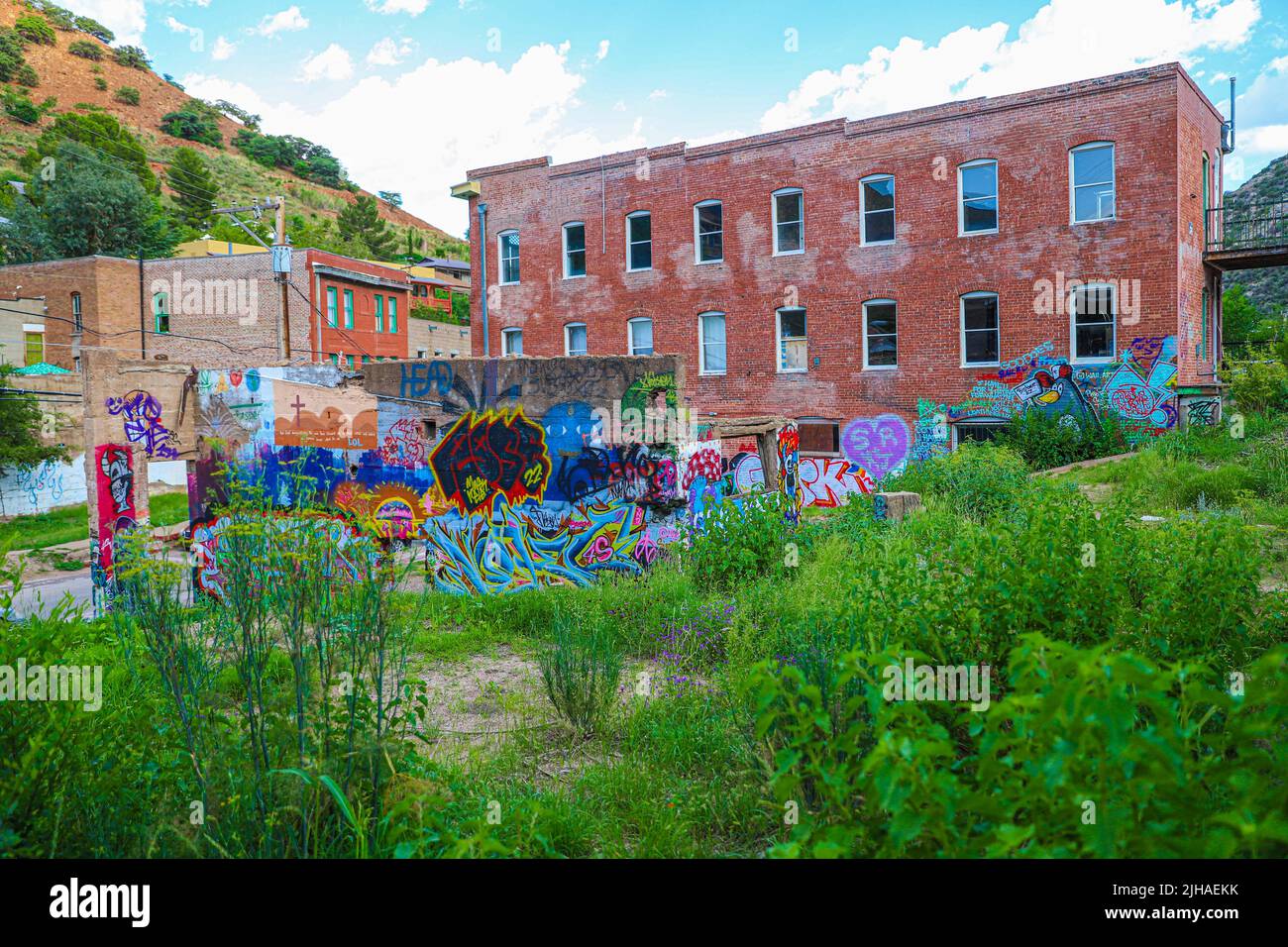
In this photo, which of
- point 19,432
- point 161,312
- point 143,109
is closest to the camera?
point 19,432

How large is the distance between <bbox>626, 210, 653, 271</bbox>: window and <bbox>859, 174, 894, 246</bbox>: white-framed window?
6.57m

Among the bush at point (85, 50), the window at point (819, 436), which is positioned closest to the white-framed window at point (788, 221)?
the window at point (819, 436)

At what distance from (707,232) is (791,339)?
422 cm

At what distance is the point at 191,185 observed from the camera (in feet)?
233

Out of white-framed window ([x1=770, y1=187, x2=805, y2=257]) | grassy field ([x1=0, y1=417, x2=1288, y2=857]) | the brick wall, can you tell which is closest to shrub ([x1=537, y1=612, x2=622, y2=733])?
grassy field ([x1=0, y1=417, x2=1288, y2=857])

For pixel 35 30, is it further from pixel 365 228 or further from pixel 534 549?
pixel 534 549

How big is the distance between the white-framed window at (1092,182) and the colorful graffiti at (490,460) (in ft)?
52.6

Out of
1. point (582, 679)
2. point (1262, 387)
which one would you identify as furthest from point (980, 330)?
point (582, 679)

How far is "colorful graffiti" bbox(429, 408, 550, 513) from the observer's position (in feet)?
37.4

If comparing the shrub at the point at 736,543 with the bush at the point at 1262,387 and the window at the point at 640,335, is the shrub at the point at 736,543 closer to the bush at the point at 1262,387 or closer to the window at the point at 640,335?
the bush at the point at 1262,387

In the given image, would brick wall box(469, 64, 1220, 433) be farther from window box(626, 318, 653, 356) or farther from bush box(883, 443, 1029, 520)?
bush box(883, 443, 1029, 520)

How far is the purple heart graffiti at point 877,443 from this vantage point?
22344 millimetres
